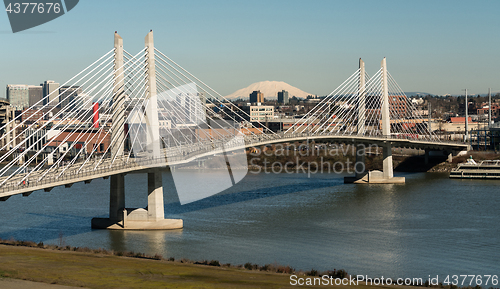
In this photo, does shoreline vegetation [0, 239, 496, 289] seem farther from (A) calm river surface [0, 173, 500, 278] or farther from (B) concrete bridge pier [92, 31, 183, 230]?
(B) concrete bridge pier [92, 31, 183, 230]

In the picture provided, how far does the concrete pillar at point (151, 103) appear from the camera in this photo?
3275 centimetres

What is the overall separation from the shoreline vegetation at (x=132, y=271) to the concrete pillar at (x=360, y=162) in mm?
35047

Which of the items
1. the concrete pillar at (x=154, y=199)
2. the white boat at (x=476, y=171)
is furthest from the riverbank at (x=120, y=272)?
the white boat at (x=476, y=171)

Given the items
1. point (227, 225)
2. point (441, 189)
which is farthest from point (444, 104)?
point (227, 225)

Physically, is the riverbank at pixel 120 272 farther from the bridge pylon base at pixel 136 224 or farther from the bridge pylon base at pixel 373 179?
the bridge pylon base at pixel 373 179

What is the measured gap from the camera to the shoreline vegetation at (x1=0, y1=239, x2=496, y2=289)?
2027 centimetres

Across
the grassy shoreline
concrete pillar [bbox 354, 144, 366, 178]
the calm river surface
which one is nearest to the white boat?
the calm river surface

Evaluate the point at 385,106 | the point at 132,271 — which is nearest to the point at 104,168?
the point at 132,271

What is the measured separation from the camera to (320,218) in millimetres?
36094

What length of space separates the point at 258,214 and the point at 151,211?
271 inches

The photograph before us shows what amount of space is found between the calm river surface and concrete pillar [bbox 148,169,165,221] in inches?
61.0

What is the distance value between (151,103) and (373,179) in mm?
29566

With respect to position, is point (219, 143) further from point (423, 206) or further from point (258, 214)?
point (423, 206)

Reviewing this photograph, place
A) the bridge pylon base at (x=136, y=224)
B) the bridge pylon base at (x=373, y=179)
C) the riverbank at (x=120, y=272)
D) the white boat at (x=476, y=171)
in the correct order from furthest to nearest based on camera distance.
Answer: the white boat at (x=476, y=171)
the bridge pylon base at (x=373, y=179)
the bridge pylon base at (x=136, y=224)
the riverbank at (x=120, y=272)
